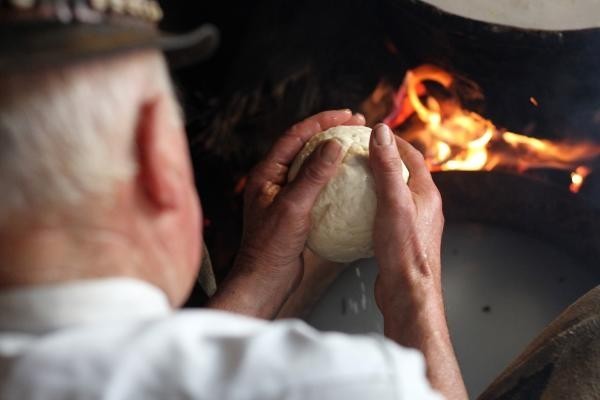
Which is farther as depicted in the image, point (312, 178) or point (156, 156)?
point (312, 178)

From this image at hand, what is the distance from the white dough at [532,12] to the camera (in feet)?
5.63

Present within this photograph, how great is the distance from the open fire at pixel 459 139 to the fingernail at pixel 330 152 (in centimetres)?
66

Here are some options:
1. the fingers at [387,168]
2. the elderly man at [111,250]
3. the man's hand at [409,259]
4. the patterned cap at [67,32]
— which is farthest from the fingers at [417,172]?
the patterned cap at [67,32]

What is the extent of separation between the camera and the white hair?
727 millimetres

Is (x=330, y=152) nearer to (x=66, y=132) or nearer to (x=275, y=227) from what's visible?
(x=275, y=227)

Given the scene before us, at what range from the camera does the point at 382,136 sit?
1.37 meters

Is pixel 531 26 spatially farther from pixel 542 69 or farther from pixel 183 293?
pixel 183 293

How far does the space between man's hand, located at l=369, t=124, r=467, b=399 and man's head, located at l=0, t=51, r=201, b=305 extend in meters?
0.58

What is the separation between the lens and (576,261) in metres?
2.09

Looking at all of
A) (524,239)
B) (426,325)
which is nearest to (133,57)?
(426,325)

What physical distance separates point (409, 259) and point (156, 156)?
0.72m

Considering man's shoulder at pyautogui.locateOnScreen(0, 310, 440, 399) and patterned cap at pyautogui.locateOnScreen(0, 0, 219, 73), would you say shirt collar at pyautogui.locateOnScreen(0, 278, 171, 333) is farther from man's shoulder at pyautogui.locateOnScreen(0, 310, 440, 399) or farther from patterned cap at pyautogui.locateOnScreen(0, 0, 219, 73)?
patterned cap at pyautogui.locateOnScreen(0, 0, 219, 73)

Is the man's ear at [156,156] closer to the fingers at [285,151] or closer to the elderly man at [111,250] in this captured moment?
the elderly man at [111,250]

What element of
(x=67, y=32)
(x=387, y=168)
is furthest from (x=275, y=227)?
(x=67, y=32)
